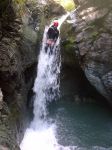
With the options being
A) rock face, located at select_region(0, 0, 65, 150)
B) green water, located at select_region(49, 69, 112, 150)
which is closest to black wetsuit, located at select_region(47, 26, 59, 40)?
rock face, located at select_region(0, 0, 65, 150)

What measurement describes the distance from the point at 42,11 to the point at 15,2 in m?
3.97

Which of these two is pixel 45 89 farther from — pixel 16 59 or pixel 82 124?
pixel 16 59

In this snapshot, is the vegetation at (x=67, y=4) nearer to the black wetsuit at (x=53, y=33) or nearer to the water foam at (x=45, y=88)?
the water foam at (x=45, y=88)

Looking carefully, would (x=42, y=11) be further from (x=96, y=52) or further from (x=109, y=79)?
(x=109, y=79)

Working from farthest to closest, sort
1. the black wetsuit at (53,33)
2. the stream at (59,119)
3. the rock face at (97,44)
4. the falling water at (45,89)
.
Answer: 1. the black wetsuit at (53,33)
2. the rock face at (97,44)
3. the falling water at (45,89)
4. the stream at (59,119)

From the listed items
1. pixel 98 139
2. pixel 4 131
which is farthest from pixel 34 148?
pixel 4 131

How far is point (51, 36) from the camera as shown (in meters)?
17.2

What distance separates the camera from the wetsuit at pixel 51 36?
56.0 ft

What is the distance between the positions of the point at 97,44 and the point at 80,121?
11.6ft

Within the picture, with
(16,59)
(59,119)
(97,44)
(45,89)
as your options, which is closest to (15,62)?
(16,59)

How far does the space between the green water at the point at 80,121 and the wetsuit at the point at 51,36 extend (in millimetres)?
1925

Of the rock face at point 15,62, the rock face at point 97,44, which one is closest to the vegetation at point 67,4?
the rock face at point 97,44

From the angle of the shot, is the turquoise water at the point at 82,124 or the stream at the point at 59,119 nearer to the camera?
the stream at the point at 59,119

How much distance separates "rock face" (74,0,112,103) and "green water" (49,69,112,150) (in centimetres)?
111
